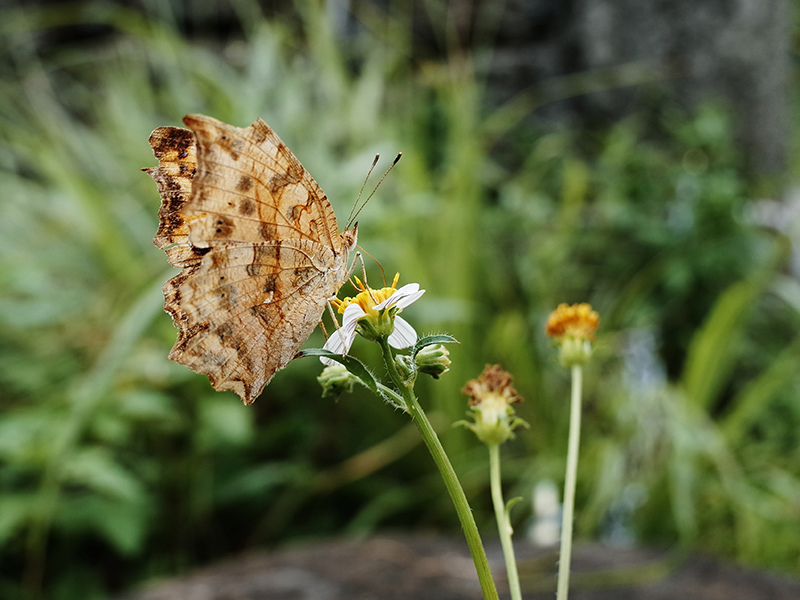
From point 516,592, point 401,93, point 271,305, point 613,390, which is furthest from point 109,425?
point 401,93

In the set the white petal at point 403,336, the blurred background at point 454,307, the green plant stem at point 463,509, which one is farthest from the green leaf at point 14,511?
the green plant stem at point 463,509

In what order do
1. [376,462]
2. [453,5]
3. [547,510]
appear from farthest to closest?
[453,5], [376,462], [547,510]

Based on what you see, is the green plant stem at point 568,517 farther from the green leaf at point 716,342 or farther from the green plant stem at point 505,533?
the green leaf at point 716,342

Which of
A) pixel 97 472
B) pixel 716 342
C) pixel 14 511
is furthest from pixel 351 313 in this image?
pixel 716 342

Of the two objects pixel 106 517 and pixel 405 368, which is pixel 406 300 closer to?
pixel 405 368

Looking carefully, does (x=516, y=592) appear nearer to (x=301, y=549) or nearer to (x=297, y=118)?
(x=301, y=549)

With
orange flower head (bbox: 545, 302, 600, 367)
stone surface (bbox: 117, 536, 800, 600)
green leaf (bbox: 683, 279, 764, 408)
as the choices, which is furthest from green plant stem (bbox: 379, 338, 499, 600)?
green leaf (bbox: 683, 279, 764, 408)

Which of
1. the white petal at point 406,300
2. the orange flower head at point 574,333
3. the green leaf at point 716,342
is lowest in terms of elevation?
the white petal at point 406,300
